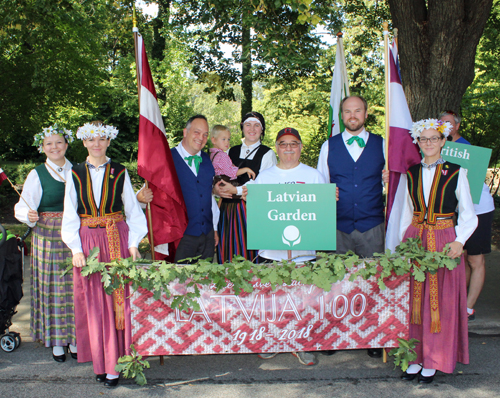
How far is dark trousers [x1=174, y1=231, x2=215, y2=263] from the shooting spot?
13.9 ft

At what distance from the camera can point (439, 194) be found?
343 centimetres

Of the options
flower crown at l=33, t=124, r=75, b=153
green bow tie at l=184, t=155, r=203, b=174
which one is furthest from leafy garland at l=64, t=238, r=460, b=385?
flower crown at l=33, t=124, r=75, b=153

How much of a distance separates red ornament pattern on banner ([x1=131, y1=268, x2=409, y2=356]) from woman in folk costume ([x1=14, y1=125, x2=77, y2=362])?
0.97 meters

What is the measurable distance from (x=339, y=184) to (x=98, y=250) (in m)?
2.09

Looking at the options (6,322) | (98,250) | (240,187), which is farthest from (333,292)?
(6,322)

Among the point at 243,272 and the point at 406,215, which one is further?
the point at 406,215

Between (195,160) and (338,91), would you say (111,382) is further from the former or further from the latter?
(338,91)

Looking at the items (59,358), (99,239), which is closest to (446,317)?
(99,239)

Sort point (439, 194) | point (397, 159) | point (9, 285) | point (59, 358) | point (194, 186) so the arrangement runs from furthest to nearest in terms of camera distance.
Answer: point (194, 186) < point (9, 285) < point (59, 358) < point (397, 159) < point (439, 194)

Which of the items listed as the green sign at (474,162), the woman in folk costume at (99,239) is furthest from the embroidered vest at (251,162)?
the green sign at (474,162)

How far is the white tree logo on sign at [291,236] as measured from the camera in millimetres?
3504

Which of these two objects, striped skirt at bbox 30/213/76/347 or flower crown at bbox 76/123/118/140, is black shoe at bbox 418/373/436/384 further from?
flower crown at bbox 76/123/118/140

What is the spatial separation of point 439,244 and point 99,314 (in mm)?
2682

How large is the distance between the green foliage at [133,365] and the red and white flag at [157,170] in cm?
104
